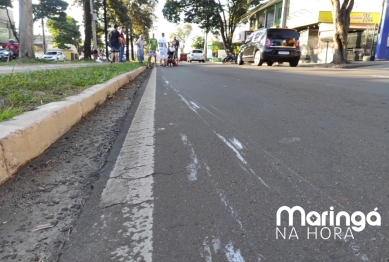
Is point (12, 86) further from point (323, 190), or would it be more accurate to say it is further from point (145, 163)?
point (323, 190)

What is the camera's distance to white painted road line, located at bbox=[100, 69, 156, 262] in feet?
4.21

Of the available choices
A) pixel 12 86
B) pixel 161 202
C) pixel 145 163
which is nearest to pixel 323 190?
pixel 161 202

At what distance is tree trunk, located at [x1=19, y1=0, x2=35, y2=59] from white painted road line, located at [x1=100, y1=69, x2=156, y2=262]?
14.4 m

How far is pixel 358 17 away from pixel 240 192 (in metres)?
24.7

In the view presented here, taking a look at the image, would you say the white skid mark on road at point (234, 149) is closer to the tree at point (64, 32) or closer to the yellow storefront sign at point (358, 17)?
the yellow storefront sign at point (358, 17)

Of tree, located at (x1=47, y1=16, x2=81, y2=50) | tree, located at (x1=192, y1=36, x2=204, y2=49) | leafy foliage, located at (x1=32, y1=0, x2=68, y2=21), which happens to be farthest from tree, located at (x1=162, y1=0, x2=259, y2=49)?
tree, located at (x1=192, y1=36, x2=204, y2=49)

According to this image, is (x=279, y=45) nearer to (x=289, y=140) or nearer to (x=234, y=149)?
(x=289, y=140)

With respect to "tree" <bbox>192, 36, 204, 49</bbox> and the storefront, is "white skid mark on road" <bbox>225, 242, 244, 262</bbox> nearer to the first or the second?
the storefront

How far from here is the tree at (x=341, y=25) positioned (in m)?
13.9

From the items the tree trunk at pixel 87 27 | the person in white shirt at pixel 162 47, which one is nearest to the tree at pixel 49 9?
the tree trunk at pixel 87 27

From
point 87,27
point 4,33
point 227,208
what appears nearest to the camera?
point 227,208

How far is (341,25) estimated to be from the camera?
14.2 metres

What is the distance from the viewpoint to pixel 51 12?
153 feet

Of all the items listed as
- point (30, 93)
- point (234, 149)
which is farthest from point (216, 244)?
point (30, 93)
